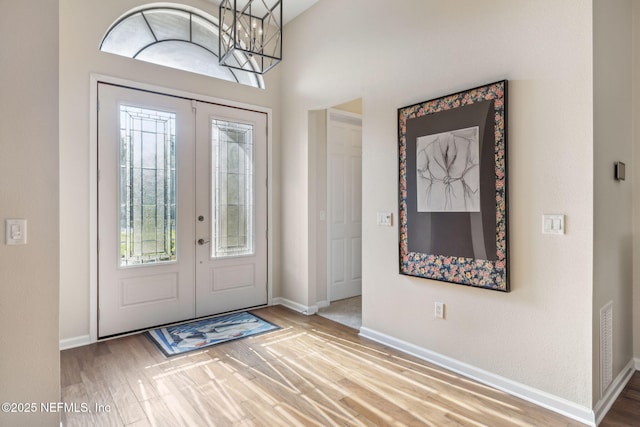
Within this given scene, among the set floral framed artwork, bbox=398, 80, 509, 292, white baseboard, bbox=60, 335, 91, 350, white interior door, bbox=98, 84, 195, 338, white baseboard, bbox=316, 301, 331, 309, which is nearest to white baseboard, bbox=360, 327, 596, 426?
floral framed artwork, bbox=398, 80, 509, 292

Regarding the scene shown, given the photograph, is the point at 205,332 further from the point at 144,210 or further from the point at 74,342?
the point at 144,210

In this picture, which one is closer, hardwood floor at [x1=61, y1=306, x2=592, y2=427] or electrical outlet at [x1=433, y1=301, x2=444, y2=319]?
hardwood floor at [x1=61, y1=306, x2=592, y2=427]

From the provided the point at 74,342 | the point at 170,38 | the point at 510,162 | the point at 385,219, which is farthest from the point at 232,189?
the point at 510,162

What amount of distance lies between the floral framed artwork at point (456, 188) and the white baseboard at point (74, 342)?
2966 millimetres

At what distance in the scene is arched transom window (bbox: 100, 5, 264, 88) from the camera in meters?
3.60

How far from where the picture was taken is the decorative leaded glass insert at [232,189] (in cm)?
408

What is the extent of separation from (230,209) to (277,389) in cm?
227

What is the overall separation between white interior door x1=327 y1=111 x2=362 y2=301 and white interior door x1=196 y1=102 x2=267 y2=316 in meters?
0.87

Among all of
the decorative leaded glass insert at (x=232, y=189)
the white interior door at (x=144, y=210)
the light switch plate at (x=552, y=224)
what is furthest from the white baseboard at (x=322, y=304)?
the light switch plate at (x=552, y=224)

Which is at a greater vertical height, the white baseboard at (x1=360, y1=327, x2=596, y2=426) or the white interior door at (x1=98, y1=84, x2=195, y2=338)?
the white interior door at (x1=98, y1=84, x2=195, y2=338)

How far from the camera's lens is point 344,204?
15.9 feet

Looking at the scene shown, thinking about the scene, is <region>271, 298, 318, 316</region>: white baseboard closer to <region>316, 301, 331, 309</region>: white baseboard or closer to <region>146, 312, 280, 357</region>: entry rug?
<region>316, 301, 331, 309</region>: white baseboard
